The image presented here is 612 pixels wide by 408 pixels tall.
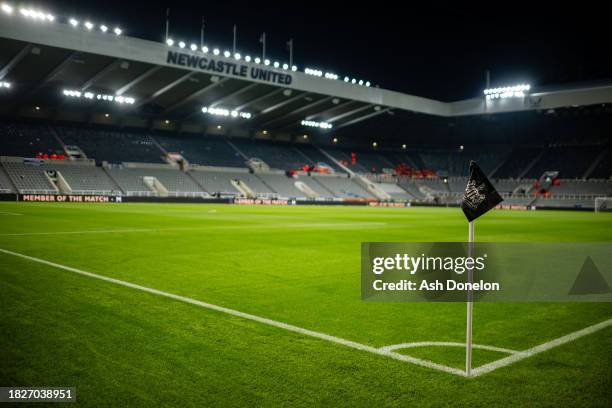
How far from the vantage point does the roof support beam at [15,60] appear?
40.0 metres

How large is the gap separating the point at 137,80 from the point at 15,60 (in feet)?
36.5

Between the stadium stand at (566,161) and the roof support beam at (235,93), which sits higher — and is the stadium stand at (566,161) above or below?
below

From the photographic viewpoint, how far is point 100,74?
157 ft

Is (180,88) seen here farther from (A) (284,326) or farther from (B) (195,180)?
(A) (284,326)

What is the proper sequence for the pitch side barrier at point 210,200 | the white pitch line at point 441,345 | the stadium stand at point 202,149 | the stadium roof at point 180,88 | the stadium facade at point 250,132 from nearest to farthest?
the white pitch line at point 441,345
the stadium roof at point 180,88
the pitch side barrier at point 210,200
the stadium facade at point 250,132
the stadium stand at point 202,149

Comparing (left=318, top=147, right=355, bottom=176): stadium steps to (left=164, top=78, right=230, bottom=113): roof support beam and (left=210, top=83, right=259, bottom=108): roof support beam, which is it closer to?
(left=210, top=83, right=259, bottom=108): roof support beam

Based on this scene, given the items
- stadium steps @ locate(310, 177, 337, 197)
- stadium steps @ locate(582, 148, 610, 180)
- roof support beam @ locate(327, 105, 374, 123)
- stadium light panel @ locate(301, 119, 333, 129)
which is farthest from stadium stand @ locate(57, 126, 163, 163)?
stadium steps @ locate(582, 148, 610, 180)

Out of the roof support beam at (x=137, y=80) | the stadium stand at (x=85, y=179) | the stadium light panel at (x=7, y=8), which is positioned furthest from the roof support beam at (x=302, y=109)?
the stadium light panel at (x=7, y=8)

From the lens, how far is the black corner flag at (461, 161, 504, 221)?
13.3 feet

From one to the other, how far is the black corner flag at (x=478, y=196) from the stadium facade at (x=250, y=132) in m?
42.3

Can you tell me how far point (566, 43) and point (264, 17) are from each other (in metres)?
32.4

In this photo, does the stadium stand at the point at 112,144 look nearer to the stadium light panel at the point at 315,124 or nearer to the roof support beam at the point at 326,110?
the stadium light panel at the point at 315,124

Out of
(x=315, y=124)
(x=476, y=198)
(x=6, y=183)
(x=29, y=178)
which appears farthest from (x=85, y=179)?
(x=476, y=198)

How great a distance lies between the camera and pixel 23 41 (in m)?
37.9
